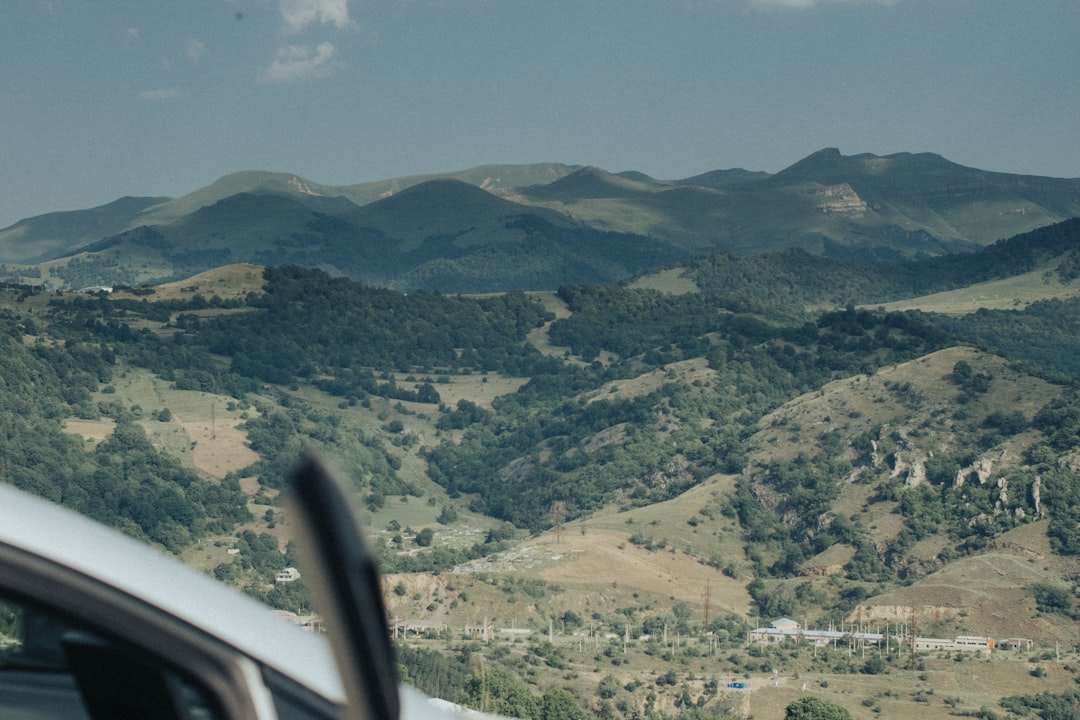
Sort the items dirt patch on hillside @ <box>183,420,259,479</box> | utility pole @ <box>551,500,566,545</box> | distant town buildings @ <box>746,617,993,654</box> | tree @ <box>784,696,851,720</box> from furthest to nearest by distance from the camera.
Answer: utility pole @ <box>551,500,566,545</box>, dirt patch on hillside @ <box>183,420,259,479</box>, distant town buildings @ <box>746,617,993,654</box>, tree @ <box>784,696,851,720</box>

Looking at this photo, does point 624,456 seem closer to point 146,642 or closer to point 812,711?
point 812,711

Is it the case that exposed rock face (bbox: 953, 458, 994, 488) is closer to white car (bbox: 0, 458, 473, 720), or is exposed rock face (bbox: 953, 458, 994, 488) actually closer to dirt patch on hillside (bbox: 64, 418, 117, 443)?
dirt patch on hillside (bbox: 64, 418, 117, 443)

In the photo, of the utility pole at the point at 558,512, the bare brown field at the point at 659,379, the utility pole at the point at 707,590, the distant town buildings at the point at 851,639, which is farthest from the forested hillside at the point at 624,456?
the distant town buildings at the point at 851,639

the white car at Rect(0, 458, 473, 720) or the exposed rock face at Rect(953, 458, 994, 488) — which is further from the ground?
the white car at Rect(0, 458, 473, 720)

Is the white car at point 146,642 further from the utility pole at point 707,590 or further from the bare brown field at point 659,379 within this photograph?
the bare brown field at point 659,379

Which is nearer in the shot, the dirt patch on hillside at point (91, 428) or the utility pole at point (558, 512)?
the dirt patch on hillside at point (91, 428)

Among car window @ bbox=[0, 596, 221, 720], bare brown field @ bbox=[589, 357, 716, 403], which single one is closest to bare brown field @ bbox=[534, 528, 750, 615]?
bare brown field @ bbox=[589, 357, 716, 403]

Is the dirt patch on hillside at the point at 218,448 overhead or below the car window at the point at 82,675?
below
